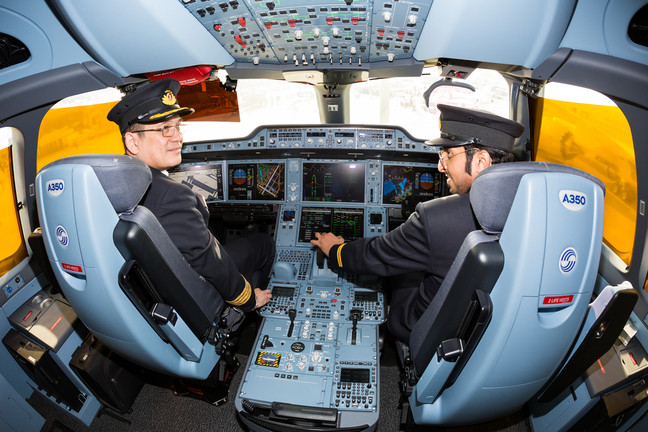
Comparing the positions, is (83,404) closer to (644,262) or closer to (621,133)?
(644,262)

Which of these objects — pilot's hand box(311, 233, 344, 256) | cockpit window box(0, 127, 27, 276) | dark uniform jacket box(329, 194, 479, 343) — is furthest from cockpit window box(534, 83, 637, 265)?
cockpit window box(0, 127, 27, 276)

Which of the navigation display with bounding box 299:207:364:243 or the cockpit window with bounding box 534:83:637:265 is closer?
the cockpit window with bounding box 534:83:637:265

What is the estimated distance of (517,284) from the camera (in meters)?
1.08

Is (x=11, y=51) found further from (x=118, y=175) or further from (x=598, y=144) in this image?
(x=598, y=144)

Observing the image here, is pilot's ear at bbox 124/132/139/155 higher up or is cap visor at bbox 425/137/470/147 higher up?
cap visor at bbox 425/137/470/147

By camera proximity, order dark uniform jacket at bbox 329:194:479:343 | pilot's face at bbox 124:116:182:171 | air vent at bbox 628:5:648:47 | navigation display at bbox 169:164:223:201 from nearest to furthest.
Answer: air vent at bbox 628:5:648:47 → dark uniform jacket at bbox 329:194:479:343 → pilot's face at bbox 124:116:182:171 → navigation display at bbox 169:164:223:201

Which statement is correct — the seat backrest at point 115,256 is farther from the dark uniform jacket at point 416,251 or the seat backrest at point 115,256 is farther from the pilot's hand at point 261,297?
the dark uniform jacket at point 416,251

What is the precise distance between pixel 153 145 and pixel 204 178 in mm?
1458

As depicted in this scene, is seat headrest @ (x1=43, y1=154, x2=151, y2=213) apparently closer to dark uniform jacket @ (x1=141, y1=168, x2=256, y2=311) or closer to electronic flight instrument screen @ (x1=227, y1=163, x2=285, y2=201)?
dark uniform jacket @ (x1=141, y1=168, x2=256, y2=311)

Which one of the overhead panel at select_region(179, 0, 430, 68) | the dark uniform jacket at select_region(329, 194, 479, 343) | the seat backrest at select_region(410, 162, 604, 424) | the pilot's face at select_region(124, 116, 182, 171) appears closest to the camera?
the seat backrest at select_region(410, 162, 604, 424)

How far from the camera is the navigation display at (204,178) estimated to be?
321 cm

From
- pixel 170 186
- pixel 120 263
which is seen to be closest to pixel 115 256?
pixel 120 263

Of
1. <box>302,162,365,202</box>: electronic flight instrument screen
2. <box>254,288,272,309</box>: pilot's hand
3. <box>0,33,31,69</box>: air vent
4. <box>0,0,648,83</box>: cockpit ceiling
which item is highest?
<box>0,0,648,83</box>: cockpit ceiling

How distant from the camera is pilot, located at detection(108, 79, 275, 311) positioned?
1.65m
